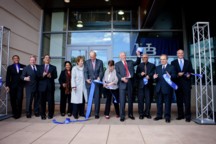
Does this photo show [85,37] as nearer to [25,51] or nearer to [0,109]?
[25,51]

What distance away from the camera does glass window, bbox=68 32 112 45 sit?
7.32 meters

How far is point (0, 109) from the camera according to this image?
5.00m

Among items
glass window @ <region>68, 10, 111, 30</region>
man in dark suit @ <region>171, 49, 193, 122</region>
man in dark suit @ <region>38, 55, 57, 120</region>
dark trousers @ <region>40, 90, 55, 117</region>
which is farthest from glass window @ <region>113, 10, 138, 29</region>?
dark trousers @ <region>40, 90, 55, 117</region>

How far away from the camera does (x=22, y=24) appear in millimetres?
6164

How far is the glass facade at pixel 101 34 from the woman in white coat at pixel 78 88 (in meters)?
2.53

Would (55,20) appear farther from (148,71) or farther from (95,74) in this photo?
(148,71)

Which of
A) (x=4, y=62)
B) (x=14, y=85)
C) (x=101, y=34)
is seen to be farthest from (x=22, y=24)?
(x=101, y=34)

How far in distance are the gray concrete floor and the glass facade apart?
135 inches

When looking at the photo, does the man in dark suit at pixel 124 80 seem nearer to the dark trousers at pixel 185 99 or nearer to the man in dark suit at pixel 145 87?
the man in dark suit at pixel 145 87

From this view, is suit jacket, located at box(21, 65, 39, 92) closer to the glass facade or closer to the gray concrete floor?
the gray concrete floor

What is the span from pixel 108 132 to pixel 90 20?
5243 mm

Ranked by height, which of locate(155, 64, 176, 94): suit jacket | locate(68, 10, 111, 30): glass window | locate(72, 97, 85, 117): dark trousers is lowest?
locate(72, 97, 85, 117): dark trousers

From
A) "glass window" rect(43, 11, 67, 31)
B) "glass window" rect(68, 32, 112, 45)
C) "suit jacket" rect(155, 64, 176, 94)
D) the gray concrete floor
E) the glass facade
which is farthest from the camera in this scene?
"glass window" rect(43, 11, 67, 31)

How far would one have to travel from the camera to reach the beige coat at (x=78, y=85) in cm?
452
